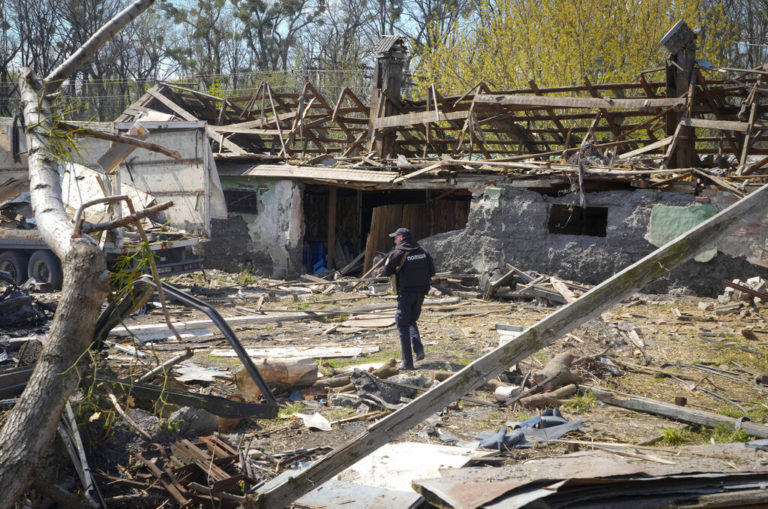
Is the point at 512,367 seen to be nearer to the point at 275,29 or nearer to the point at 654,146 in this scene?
the point at 654,146

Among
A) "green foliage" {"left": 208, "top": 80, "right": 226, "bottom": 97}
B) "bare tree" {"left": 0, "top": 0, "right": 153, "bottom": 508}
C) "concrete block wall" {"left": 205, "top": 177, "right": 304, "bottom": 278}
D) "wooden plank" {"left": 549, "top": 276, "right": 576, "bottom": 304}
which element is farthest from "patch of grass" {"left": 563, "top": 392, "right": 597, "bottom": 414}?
"green foliage" {"left": 208, "top": 80, "right": 226, "bottom": 97}

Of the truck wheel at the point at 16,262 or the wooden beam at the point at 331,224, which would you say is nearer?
the truck wheel at the point at 16,262

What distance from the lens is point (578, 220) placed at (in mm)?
16984

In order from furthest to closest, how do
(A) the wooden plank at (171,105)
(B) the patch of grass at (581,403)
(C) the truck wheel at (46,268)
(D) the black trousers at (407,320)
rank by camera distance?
(A) the wooden plank at (171,105)
(C) the truck wheel at (46,268)
(D) the black trousers at (407,320)
(B) the patch of grass at (581,403)

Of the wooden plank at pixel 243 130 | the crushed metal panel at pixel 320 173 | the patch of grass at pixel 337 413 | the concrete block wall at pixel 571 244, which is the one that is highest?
the wooden plank at pixel 243 130

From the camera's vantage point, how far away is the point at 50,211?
4.75 m

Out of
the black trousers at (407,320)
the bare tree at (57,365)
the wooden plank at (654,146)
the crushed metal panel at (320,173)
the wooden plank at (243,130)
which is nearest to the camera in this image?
the bare tree at (57,365)

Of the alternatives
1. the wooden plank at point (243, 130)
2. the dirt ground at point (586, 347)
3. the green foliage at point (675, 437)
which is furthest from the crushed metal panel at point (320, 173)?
the green foliage at point (675, 437)

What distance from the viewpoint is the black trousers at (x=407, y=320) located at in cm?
835

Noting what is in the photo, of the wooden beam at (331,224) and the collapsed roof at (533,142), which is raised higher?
the collapsed roof at (533,142)

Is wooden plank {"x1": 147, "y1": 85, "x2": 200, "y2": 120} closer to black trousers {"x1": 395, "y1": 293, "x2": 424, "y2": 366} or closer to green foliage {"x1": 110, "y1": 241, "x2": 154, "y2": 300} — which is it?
black trousers {"x1": 395, "y1": 293, "x2": 424, "y2": 366}

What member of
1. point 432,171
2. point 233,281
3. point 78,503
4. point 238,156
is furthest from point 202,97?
point 78,503

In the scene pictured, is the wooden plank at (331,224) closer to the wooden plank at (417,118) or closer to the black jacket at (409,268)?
the wooden plank at (417,118)

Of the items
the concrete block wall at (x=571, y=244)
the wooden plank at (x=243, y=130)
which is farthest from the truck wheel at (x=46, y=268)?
the concrete block wall at (x=571, y=244)
